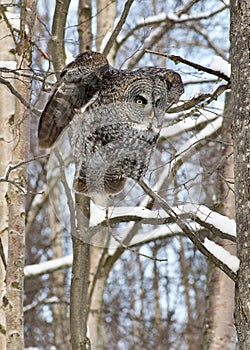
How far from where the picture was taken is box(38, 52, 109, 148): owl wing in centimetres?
246

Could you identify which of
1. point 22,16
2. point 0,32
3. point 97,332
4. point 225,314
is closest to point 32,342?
point 97,332

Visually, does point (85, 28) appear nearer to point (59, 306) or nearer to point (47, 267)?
point (47, 267)

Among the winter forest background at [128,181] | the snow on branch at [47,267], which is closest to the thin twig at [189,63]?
the winter forest background at [128,181]

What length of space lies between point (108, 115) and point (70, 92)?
188 mm

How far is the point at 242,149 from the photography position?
242cm

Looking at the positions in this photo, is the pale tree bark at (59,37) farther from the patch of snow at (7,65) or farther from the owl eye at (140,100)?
the owl eye at (140,100)

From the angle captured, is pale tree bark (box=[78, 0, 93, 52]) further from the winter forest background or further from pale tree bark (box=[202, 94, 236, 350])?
pale tree bark (box=[202, 94, 236, 350])

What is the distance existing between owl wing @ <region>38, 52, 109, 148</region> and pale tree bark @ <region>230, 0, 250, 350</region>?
0.45 m

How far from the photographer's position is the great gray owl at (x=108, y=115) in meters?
2.39

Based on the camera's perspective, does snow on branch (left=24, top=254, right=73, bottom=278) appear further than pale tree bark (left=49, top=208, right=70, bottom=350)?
No

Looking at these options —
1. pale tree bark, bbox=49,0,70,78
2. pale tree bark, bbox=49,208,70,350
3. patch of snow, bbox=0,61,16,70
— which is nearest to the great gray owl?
patch of snow, bbox=0,61,16,70

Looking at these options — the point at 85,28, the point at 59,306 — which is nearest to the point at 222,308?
the point at 85,28

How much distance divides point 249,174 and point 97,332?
4057 millimetres

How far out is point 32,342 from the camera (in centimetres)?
991
